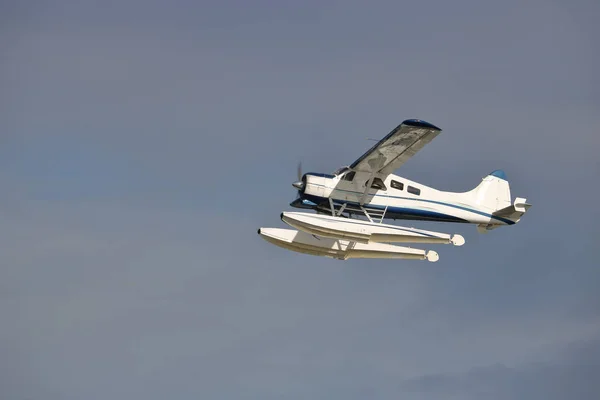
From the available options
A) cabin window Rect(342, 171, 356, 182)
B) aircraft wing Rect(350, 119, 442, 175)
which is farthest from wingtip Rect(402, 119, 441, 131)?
cabin window Rect(342, 171, 356, 182)

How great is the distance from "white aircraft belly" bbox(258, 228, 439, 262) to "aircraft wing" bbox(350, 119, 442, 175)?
2834mm

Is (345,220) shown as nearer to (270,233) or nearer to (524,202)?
(270,233)

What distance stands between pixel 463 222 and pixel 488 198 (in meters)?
1.34

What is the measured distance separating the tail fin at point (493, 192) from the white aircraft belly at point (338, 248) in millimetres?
2992

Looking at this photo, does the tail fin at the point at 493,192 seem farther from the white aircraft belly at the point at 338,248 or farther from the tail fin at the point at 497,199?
the white aircraft belly at the point at 338,248

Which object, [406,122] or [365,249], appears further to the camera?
[365,249]

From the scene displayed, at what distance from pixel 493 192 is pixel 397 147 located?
5858 mm

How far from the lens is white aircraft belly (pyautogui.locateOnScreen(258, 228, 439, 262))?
3869 centimetres

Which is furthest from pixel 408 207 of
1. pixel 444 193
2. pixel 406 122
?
pixel 406 122

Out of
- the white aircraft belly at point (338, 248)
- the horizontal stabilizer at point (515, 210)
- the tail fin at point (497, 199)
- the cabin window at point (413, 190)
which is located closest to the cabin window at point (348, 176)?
the cabin window at point (413, 190)

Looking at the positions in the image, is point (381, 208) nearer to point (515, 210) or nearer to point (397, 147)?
point (397, 147)

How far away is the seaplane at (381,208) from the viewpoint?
36.6m

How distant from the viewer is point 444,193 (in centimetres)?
3978

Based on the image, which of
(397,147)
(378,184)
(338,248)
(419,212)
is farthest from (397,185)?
(338,248)
